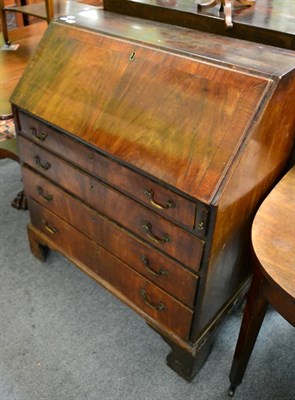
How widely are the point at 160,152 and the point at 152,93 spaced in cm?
18

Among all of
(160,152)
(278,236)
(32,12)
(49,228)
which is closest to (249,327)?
(278,236)

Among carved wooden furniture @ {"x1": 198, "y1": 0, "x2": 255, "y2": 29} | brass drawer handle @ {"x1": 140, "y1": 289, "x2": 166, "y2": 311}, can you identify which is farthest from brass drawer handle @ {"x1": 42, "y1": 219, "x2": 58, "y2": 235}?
carved wooden furniture @ {"x1": 198, "y1": 0, "x2": 255, "y2": 29}

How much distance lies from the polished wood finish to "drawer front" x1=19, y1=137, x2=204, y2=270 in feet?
2.00

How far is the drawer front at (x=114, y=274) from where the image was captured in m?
1.29

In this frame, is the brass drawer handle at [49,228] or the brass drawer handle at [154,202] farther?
the brass drawer handle at [49,228]

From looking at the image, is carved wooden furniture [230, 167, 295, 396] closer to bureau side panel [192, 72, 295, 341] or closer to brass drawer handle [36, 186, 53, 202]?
bureau side panel [192, 72, 295, 341]

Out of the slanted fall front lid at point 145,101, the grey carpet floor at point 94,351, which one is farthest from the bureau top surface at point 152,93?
the grey carpet floor at point 94,351

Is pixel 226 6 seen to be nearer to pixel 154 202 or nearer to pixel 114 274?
pixel 154 202

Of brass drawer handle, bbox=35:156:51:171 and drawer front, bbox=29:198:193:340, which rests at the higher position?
brass drawer handle, bbox=35:156:51:171

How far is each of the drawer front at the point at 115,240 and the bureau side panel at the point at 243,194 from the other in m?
0.07

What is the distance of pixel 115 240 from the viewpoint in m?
1.34

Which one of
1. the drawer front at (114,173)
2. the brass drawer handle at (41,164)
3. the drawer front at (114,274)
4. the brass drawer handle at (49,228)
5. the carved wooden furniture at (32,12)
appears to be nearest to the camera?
the drawer front at (114,173)

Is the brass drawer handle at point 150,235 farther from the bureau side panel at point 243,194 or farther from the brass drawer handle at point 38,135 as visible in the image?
the brass drawer handle at point 38,135

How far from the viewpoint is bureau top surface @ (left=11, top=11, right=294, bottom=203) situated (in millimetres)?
966
